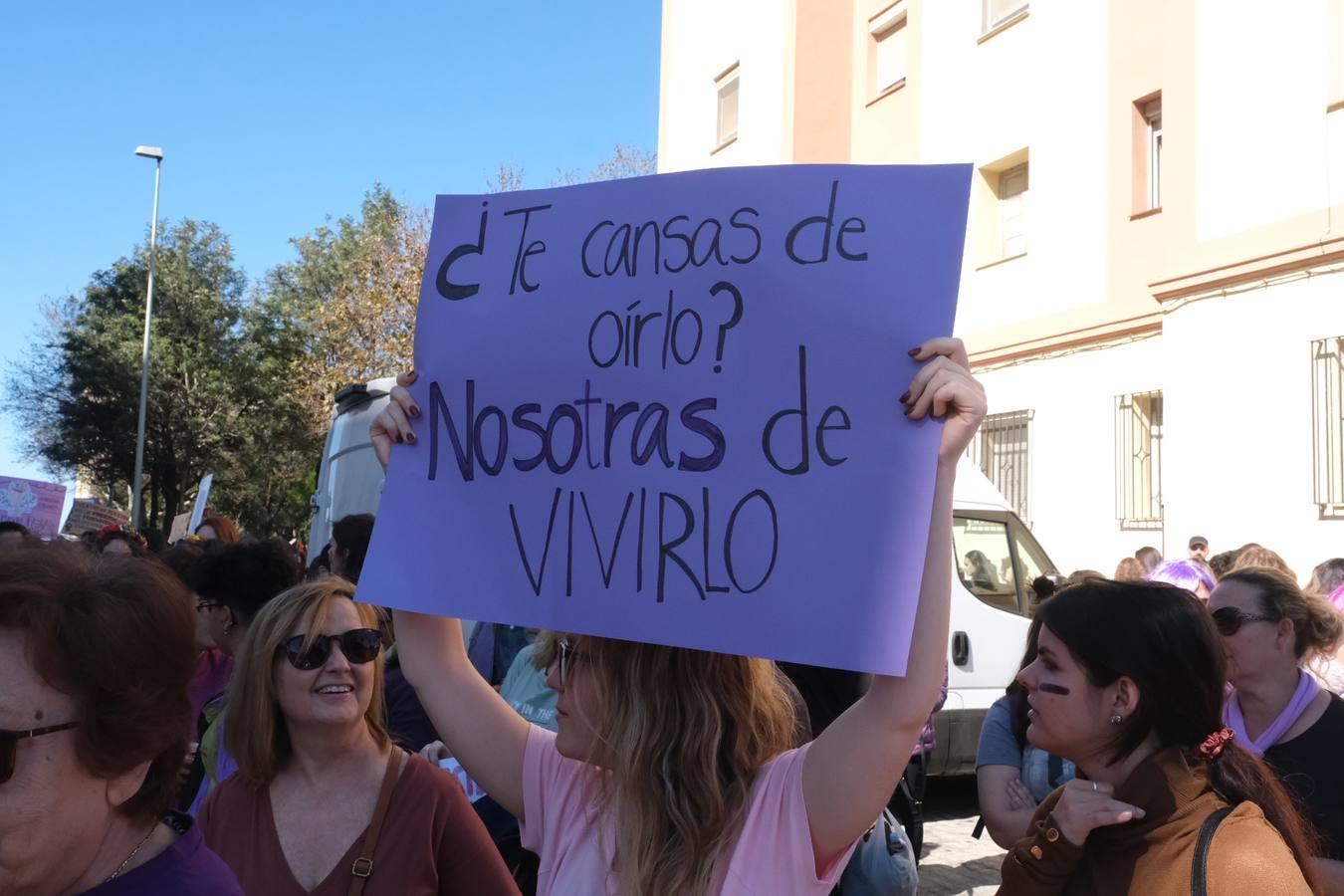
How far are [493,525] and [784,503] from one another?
0.58m

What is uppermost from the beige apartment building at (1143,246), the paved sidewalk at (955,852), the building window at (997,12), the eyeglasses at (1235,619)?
the building window at (997,12)

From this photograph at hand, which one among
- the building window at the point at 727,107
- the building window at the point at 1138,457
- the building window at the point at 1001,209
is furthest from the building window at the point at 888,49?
the building window at the point at 1138,457

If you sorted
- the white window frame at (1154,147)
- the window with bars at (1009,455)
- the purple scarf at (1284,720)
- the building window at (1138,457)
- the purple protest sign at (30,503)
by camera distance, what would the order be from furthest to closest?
the window with bars at (1009,455), the white window frame at (1154,147), the building window at (1138,457), the purple protest sign at (30,503), the purple scarf at (1284,720)

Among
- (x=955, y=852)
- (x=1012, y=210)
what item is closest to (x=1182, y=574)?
(x=955, y=852)

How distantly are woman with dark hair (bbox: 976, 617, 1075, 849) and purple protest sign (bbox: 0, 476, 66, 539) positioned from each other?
9.98 m

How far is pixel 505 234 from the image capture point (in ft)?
7.52

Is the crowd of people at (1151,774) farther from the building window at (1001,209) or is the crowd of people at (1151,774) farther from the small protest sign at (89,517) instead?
the building window at (1001,209)

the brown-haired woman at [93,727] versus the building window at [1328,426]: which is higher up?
the building window at [1328,426]

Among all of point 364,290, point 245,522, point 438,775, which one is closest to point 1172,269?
point 438,775

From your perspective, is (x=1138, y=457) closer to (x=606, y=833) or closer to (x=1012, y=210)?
(x=1012, y=210)

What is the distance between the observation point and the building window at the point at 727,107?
2064 centimetres

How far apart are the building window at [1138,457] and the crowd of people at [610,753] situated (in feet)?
30.6

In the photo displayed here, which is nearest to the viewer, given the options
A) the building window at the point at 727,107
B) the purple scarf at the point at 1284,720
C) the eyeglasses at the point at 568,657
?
the eyeglasses at the point at 568,657

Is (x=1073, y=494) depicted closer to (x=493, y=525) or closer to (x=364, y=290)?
(x=493, y=525)
